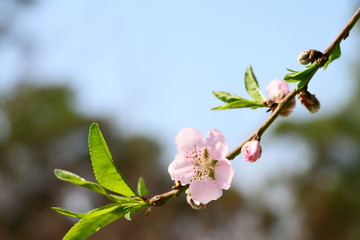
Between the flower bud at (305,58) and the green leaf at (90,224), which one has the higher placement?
the flower bud at (305,58)

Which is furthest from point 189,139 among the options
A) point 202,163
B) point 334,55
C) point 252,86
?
point 334,55

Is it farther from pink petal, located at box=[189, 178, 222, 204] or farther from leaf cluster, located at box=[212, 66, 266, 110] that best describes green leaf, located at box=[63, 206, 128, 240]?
leaf cluster, located at box=[212, 66, 266, 110]

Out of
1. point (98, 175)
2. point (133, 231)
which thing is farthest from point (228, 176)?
point (133, 231)

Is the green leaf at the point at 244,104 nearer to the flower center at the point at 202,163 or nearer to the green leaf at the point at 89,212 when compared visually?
the flower center at the point at 202,163

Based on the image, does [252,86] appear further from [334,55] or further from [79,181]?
[79,181]

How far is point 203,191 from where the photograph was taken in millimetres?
707

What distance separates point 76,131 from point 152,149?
5.51 feet

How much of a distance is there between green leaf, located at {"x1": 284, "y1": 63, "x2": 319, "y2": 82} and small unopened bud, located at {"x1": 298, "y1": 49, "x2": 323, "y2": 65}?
0.05 ft

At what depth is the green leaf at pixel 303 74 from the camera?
2.29 feet

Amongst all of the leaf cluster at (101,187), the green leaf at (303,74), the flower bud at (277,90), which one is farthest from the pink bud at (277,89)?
the leaf cluster at (101,187)

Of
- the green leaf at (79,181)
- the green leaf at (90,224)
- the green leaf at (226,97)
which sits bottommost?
the green leaf at (90,224)

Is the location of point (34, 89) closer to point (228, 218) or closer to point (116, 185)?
point (228, 218)

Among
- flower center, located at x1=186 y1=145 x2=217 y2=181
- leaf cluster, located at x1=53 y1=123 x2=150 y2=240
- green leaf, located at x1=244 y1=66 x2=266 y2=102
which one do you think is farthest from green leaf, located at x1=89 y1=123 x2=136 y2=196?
green leaf, located at x1=244 y1=66 x2=266 y2=102

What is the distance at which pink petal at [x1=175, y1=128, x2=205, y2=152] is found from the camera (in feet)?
2.64
